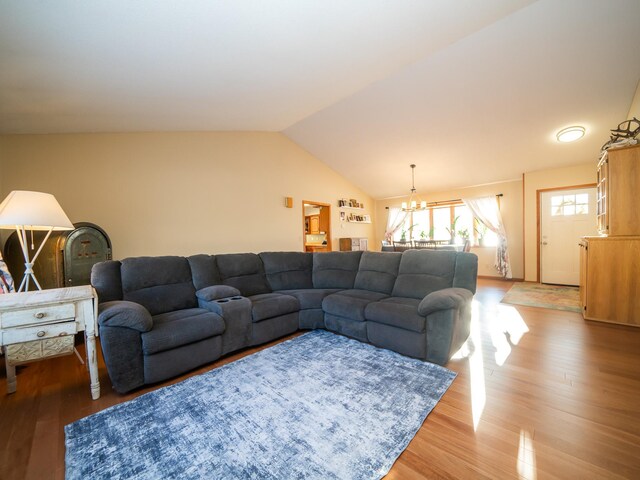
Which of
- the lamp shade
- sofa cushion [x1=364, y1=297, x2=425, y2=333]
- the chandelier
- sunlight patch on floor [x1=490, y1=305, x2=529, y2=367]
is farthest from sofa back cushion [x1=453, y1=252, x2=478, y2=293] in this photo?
the lamp shade

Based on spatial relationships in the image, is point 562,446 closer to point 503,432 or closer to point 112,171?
point 503,432

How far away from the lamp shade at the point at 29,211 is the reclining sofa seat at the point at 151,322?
0.57m

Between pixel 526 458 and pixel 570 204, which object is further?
pixel 570 204

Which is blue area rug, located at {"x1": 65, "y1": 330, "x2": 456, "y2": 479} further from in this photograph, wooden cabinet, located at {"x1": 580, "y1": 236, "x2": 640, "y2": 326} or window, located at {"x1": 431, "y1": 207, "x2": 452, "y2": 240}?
window, located at {"x1": 431, "y1": 207, "x2": 452, "y2": 240}

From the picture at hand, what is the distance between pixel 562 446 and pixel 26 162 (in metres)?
5.04

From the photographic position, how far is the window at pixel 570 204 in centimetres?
514

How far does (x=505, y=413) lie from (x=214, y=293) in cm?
244

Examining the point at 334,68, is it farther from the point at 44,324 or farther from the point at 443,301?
the point at 44,324

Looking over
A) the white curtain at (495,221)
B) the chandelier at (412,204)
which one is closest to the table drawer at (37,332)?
the chandelier at (412,204)

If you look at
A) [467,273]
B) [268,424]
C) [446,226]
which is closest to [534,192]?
[446,226]

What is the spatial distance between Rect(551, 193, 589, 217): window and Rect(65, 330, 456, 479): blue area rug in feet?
17.4

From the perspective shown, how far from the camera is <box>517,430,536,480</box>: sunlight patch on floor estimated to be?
1193 mm

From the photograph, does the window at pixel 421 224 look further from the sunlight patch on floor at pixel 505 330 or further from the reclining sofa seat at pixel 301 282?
the reclining sofa seat at pixel 301 282

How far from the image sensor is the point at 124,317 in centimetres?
189
